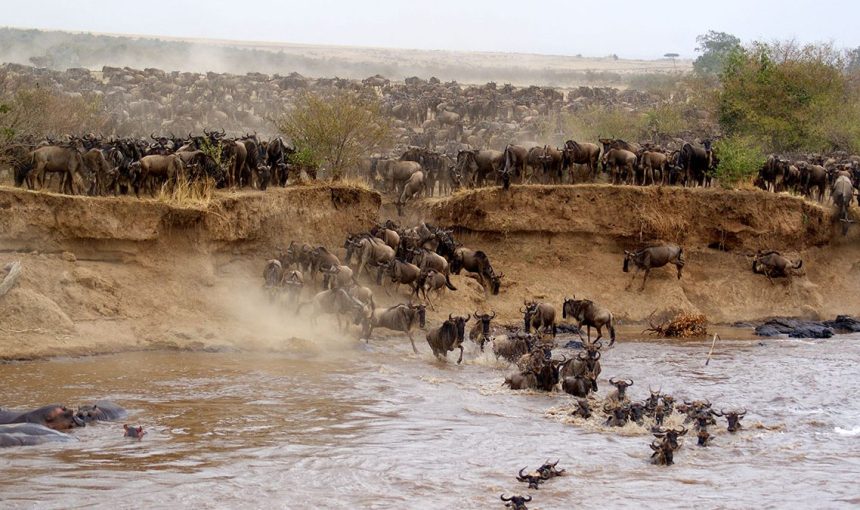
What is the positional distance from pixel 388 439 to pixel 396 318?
6.84 meters

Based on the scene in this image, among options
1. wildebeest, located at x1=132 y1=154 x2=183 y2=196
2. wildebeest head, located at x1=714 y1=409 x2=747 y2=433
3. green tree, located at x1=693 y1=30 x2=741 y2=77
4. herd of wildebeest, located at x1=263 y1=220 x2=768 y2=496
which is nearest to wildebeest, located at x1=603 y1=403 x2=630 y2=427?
herd of wildebeest, located at x1=263 y1=220 x2=768 y2=496

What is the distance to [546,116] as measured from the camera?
50125mm

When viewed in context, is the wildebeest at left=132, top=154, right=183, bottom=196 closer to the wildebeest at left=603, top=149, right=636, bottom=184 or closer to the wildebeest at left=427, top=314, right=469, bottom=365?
the wildebeest at left=427, top=314, right=469, bottom=365

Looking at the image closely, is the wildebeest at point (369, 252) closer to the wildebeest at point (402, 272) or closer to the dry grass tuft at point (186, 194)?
the wildebeest at point (402, 272)

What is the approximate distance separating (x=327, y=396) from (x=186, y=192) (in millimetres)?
7130

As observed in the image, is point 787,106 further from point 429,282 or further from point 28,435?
point 28,435

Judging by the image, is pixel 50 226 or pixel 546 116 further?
pixel 546 116

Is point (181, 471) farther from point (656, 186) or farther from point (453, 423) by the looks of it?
point (656, 186)

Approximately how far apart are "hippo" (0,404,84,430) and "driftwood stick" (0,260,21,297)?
16.9ft

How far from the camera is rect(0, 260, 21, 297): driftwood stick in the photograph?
63.2 feet

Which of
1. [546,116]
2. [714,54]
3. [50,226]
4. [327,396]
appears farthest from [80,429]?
[714,54]

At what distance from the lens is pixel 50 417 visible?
1435cm

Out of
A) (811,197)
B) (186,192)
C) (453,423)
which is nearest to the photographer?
(453,423)

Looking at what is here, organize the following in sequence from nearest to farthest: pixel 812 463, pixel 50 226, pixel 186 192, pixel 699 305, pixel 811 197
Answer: pixel 812 463
pixel 50 226
pixel 186 192
pixel 699 305
pixel 811 197
